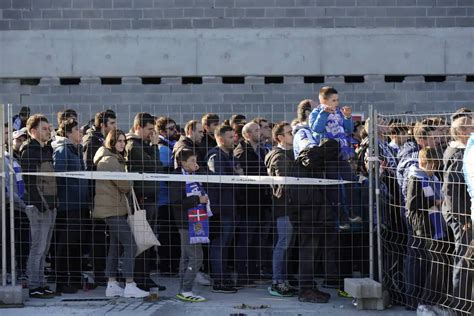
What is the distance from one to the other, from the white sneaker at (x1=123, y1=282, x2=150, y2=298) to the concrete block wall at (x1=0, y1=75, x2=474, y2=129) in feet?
24.4

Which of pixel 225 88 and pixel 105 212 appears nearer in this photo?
pixel 105 212

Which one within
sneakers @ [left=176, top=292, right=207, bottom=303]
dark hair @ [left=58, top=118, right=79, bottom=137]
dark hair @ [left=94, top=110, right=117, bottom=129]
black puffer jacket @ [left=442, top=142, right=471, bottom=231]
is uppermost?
dark hair @ [left=94, top=110, right=117, bottom=129]

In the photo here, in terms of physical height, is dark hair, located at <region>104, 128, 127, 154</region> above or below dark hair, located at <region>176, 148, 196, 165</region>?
above

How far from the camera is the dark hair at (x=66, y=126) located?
9.73m

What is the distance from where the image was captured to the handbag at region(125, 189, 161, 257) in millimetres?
9391

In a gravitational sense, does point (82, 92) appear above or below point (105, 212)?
above

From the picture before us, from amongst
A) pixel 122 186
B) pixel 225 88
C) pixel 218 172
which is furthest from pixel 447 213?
pixel 225 88

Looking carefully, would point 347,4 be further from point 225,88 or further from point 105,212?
point 105,212

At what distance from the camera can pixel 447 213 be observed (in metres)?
8.21

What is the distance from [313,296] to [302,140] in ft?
5.46

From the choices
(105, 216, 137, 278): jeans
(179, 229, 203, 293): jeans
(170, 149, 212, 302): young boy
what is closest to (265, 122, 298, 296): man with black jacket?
(170, 149, 212, 302): young boy

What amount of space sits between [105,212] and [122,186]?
0.33 metres

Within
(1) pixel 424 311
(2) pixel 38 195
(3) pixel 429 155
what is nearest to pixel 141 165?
(2) pixel 38 195

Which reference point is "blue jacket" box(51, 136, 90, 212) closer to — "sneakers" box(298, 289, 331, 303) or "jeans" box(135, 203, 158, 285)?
"jeans" box(135, 203, 158, 285)
